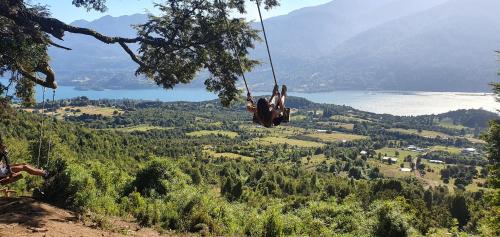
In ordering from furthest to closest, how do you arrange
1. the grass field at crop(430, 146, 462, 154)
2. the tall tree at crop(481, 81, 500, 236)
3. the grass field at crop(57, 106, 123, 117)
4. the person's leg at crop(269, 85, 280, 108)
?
1. the grass field at crop(57, 106, 123, 117)
2. the grass field at crop(430, 146, 462, 154)
3. the tall tree at crop(481, 81, 500, 236)
4. the person's leg at crop(269, 85, 280, 108)

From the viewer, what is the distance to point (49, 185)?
1039 centimetres

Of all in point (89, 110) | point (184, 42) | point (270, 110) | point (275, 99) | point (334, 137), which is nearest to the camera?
point (270, 110)

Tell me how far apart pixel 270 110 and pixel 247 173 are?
78.6m

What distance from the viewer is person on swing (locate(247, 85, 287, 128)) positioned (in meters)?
9.61

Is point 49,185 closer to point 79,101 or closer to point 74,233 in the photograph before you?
point 74,233

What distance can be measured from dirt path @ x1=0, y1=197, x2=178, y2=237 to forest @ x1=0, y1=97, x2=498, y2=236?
1.51 feet

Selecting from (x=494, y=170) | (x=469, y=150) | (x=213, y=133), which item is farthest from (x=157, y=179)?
(x=469, y=150)

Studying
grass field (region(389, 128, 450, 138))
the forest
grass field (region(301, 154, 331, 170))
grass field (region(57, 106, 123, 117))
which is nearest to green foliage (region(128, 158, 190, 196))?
the forest

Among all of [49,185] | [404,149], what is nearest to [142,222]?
[49,185]

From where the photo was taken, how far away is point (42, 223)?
8.53 meters

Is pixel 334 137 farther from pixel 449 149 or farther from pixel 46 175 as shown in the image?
pixel 46 175

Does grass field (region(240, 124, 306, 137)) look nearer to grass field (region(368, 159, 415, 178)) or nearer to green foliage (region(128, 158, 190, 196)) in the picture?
grass field (region(368, 159, 415, 178))

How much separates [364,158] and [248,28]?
125526 millimetres

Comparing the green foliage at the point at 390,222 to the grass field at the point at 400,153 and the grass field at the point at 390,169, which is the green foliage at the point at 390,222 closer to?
the grass field at the point at 390,169
